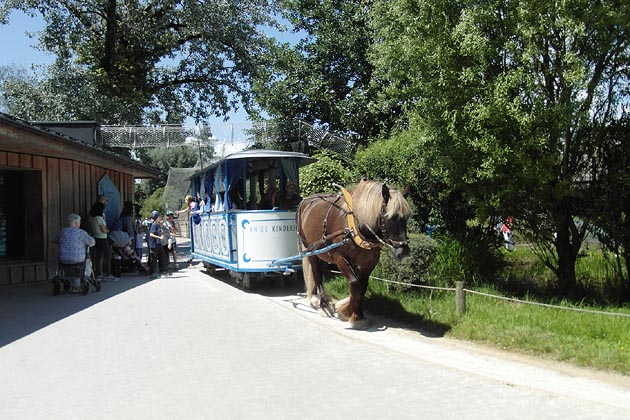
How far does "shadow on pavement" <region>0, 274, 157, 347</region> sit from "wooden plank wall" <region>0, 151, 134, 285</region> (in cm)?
38

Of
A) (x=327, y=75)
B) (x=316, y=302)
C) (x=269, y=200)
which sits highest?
(x=327, y=75)

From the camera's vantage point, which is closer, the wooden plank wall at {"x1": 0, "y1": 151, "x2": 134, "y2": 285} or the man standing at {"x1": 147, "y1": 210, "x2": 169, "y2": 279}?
the wooden plank wall at {"x1": 0, "y1": 151, "x2": 134, "y2": 285}

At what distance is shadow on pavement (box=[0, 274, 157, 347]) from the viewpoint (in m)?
8.19

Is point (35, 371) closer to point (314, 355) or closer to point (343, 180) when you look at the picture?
point (314, 355)

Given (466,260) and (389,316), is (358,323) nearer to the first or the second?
(389,316)

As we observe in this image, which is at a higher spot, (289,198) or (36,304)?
(289,198)

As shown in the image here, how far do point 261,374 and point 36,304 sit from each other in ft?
20.7

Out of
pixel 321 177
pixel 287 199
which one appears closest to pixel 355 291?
pixel 287 199

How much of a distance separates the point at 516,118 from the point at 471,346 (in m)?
3.44

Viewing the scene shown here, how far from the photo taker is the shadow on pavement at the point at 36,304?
8.19 m

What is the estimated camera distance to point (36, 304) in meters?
10.2

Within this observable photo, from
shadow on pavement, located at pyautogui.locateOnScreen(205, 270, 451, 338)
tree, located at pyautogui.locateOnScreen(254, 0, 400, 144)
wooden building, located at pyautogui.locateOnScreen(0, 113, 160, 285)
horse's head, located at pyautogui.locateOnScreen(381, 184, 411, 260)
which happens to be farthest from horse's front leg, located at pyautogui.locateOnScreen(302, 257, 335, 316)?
tree, located at pyautogui.locateOnScreen(254, 0, 400, 144)

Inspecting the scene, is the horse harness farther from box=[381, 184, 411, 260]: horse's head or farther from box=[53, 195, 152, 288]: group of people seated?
box=[53, 195, 152, 288]: group of people seated

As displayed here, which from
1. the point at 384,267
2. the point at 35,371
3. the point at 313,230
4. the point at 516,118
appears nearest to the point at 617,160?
the point at 516,118
